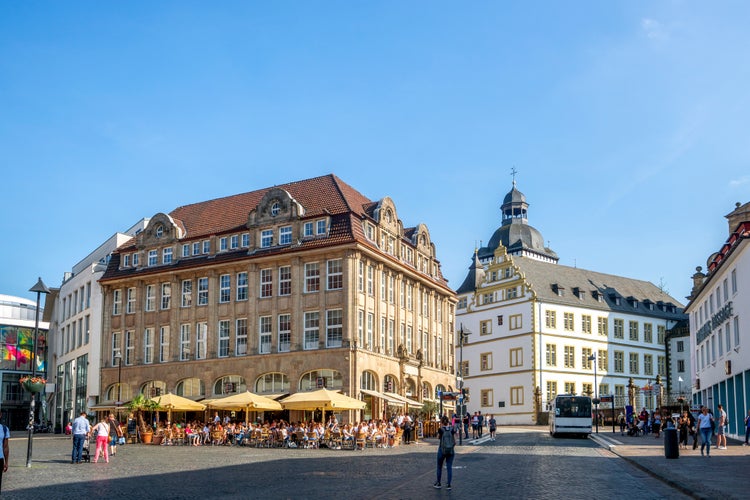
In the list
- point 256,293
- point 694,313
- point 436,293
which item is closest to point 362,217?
point 256,293

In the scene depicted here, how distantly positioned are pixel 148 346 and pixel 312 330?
1404cm

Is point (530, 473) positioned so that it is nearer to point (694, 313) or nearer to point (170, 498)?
point (170, 498)

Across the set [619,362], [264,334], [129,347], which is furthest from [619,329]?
[129,347]

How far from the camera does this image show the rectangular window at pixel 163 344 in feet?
204

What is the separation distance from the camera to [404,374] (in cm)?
6075

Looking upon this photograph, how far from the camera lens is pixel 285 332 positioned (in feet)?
188

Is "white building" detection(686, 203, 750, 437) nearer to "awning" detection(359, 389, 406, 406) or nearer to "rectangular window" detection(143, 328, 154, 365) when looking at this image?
"awning" detection(359, 389, 406, 406)

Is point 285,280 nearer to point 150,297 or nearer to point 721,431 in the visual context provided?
point 150,297

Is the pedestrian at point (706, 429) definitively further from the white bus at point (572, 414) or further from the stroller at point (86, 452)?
the stroller at point (86, 452)

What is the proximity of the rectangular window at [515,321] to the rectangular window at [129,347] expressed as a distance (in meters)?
40.2

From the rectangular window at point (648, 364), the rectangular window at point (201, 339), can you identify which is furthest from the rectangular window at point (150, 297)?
the rectangular window at point (648, 364)

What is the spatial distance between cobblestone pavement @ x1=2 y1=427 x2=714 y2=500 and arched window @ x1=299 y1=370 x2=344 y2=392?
758 inches

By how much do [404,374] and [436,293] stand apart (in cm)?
1093

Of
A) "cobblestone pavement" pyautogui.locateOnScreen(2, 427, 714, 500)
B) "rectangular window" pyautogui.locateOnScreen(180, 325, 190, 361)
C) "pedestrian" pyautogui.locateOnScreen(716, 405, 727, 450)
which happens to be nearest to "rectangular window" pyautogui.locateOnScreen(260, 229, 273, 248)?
"rectangular window" pyautogui.locateOnScreen(180, 325, 190, 361)
